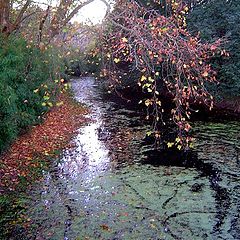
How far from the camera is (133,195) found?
7.24 meters

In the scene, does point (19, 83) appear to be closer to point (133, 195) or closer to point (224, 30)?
point (133, 195)

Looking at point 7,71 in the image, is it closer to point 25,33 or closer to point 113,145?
point 25,33

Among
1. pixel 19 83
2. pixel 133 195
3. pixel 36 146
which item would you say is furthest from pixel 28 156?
pixel 133 195

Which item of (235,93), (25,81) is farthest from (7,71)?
(235,93)

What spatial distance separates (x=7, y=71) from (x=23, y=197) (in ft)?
11.6

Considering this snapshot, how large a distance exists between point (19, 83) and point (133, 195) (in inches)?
208

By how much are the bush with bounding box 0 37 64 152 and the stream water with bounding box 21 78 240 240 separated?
1.57 meters

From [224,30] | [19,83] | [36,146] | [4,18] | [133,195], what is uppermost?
[4,18]

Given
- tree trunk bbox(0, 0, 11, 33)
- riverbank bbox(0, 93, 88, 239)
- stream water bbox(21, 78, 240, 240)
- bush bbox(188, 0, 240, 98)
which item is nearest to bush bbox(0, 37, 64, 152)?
tree trunk bbox(0, 0, 11, 33)

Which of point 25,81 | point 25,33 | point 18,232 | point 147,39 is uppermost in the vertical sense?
point 25,33

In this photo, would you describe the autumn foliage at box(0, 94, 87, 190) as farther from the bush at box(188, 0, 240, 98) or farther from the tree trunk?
the bush at box(188, 0, 240, 98)

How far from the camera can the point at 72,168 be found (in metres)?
8.76

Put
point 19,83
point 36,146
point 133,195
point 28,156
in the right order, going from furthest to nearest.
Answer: point 19,83 → point 36,146 → point 28,156 → point 133,195

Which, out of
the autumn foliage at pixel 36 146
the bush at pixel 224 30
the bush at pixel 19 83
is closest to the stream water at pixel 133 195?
the autumn foliage at pixel 36 146
